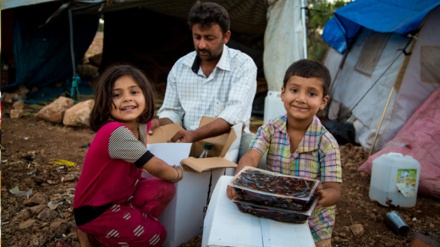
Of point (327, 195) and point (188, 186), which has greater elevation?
point (327, 195)

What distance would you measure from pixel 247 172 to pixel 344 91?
528 centimetres

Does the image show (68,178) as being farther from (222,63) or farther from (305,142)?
(305,142)

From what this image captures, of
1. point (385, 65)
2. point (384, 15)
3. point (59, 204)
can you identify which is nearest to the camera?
point (59, 204)

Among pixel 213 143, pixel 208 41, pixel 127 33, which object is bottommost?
pixel 213 143

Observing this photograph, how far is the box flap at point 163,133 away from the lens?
2.34m

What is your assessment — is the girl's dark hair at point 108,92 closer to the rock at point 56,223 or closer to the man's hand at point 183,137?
the man's hand at point 183,137

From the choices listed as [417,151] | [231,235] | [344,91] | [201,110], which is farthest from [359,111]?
[231,235]

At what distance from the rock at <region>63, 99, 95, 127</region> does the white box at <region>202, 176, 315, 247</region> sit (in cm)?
391

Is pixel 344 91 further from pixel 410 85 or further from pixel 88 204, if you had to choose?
pixel 88 204

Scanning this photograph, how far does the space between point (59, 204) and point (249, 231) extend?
170cm

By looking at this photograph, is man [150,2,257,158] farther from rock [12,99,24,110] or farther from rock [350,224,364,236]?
rock [12,99,24,110]

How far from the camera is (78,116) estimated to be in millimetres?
5047

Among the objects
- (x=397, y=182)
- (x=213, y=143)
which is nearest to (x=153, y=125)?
(x=213, y=143)

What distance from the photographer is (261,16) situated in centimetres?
610
